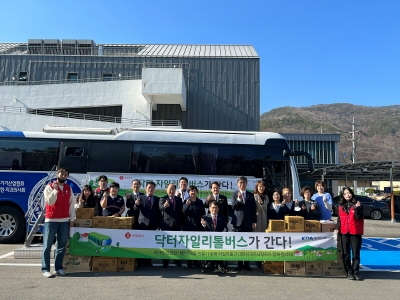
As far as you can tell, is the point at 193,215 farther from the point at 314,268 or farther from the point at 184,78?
the point at 184,78

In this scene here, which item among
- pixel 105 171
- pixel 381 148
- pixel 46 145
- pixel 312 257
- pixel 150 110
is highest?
pixel 381 148

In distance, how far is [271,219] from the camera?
23.7 feet

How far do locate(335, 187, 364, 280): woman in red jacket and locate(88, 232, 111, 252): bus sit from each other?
478 cm

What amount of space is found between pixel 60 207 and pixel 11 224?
4654mm

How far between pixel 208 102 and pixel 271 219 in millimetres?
21669

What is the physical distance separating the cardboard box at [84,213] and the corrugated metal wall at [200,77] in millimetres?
21314

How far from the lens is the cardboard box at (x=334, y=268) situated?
22.6ft

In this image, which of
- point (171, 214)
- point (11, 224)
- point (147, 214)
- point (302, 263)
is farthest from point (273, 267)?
point (11, 224)

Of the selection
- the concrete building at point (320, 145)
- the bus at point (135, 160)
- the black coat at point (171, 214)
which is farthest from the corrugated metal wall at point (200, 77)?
the black coat at point (171, 214)

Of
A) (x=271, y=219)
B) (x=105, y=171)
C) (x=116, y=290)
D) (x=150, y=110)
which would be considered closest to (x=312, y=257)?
(x=271, y=219)

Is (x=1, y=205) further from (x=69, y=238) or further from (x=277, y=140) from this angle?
(x=277, y=140)

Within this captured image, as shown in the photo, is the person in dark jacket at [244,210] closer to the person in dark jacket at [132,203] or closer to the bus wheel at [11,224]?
the person in dark jacket at [132,203]

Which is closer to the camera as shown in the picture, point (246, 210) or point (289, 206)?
point (246, 210)

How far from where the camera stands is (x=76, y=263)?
6805 mm
